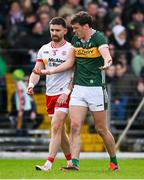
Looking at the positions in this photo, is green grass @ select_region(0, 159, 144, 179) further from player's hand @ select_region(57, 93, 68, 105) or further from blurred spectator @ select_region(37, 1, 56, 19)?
blurred spectator @ select_region(37, 1, 56, 19)

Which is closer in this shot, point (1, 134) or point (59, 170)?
point (59, 170)

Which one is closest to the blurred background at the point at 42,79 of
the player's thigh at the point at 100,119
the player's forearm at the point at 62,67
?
the player's forearm at the point at 62,67

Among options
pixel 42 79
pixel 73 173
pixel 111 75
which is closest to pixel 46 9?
pixel 42 79

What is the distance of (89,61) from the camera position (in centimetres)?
1316

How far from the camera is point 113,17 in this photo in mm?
21328

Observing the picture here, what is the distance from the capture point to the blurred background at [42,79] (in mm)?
19406

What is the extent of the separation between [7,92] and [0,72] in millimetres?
482

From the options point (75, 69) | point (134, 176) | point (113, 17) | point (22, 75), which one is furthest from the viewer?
point (113, 17)

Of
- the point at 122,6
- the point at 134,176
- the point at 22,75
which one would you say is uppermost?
the point at 122,6

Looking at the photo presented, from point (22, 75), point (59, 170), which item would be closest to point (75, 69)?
point (59, 170)

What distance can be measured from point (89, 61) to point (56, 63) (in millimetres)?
590

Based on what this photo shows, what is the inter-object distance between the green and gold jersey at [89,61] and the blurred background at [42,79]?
5827 millimetres

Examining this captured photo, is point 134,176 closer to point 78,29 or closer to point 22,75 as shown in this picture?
point 78,29

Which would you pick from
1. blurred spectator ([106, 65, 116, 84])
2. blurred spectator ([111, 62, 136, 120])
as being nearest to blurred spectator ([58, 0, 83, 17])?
blurred spectator ([106, 65, 116, 84])
